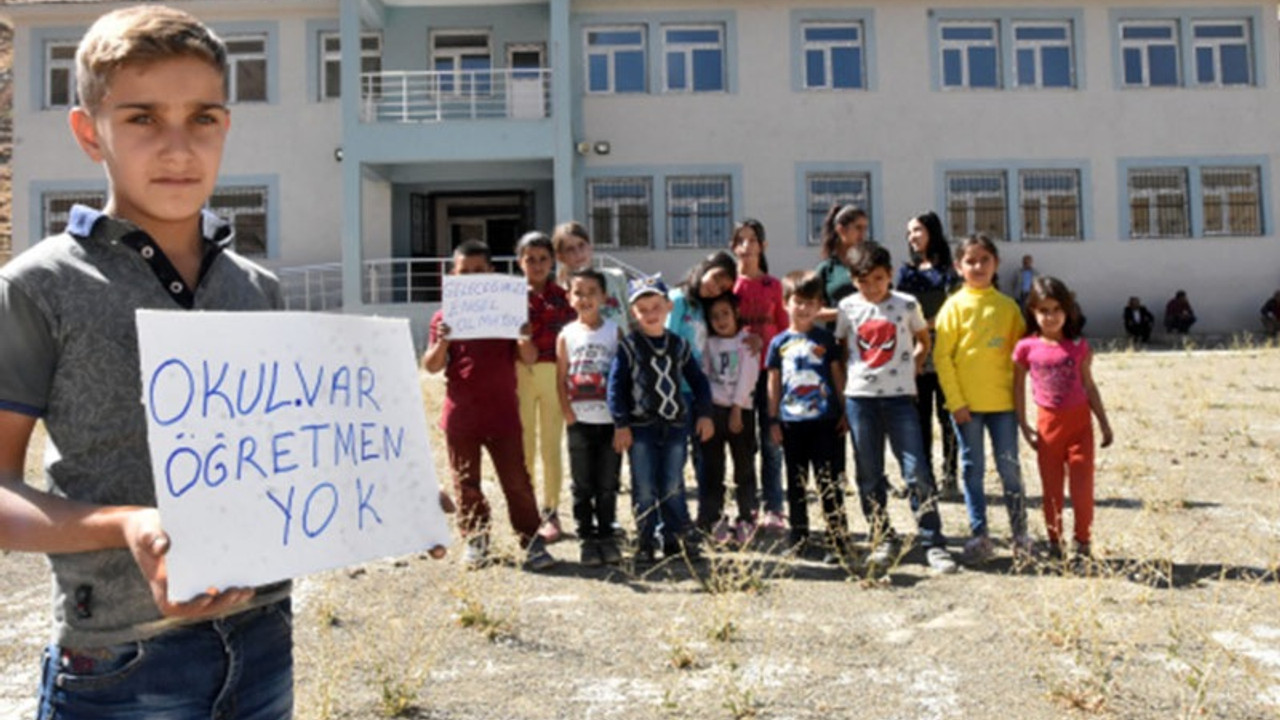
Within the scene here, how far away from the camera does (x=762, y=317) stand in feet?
17.1

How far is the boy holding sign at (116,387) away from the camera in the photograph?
3.64 feet

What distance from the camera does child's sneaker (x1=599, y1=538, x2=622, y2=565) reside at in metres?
4.50

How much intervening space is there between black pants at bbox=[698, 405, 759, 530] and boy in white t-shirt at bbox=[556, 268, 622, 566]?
487mm

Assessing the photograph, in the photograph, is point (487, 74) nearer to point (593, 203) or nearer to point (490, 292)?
point (593, 203)

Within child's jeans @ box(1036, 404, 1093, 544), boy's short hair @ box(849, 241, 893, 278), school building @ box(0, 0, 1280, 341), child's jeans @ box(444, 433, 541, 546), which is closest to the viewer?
child's jeans @ box(1036, 404, 1093, 544)

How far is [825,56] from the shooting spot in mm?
17891

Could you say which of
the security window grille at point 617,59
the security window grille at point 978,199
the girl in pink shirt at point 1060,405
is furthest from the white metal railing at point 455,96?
the girl in pink shirt at point 1060,405

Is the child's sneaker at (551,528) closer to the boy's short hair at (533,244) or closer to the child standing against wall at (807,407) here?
the child standing against wall at (807,407)

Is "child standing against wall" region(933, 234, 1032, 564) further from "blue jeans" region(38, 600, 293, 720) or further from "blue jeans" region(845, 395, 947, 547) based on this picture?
"blue jeans" region(38, 600, 293, 720)

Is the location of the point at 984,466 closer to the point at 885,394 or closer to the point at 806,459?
the point at 885,394

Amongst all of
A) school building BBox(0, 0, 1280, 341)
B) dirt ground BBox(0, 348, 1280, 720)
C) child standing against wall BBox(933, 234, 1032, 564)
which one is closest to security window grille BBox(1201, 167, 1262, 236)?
school building BBox(0, 0, 1280, 341)

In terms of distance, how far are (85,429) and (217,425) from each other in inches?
6.0

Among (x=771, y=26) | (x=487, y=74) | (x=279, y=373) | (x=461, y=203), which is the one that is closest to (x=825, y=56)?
(x=771, y=26)

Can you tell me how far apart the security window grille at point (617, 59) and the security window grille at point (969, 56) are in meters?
5.95
